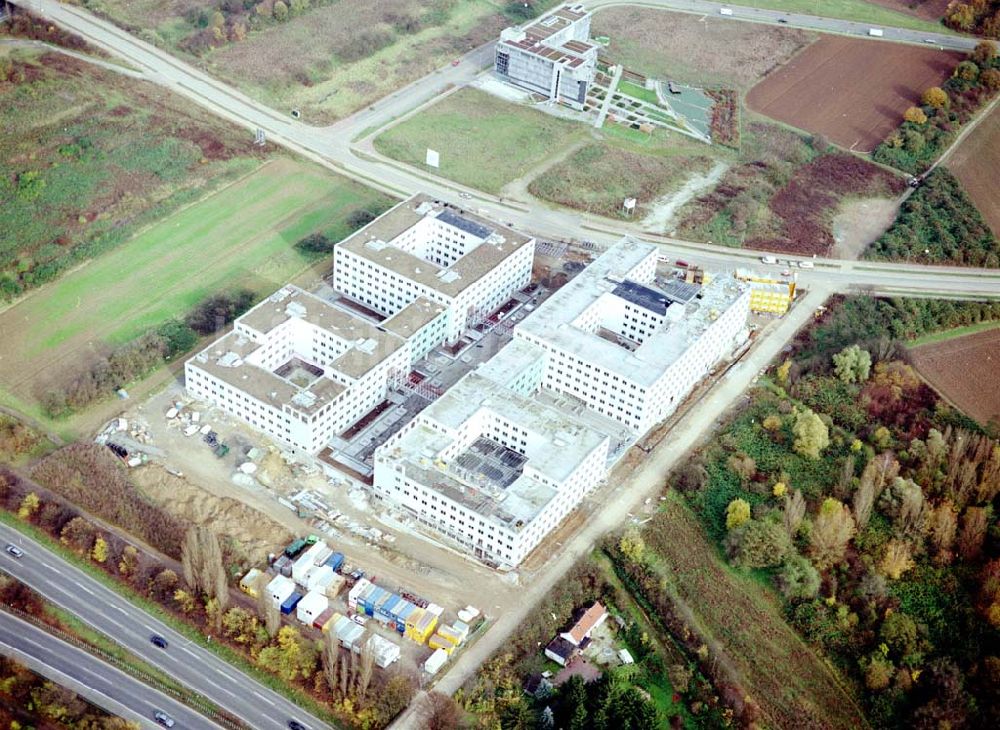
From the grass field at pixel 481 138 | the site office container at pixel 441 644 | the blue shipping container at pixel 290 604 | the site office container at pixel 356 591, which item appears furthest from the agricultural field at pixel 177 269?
the site office container at pixel 441 644

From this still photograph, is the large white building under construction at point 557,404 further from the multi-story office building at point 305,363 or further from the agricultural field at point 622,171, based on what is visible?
the agricultural field at point 622,171

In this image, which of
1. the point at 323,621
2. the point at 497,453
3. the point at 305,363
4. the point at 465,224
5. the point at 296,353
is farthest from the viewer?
the point at 465,224

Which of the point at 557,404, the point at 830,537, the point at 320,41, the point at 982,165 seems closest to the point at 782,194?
the point at 982,165

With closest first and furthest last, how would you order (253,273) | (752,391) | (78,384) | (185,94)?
(78,384) → (752,391) → (253,273) → (185,94)

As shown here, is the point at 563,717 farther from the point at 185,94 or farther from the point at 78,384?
the point at 185,94

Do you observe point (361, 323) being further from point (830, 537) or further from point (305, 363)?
point (830, 537)

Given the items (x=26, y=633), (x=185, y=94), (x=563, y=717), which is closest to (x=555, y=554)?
(x=563, y=717)

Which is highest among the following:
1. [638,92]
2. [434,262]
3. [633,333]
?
[638,92]
